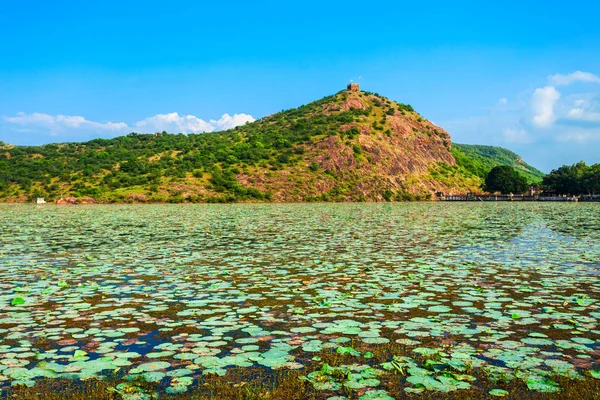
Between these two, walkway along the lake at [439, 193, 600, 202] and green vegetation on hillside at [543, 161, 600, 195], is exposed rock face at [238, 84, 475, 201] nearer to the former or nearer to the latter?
walkway along the lake at [439, 193, 600, 202]

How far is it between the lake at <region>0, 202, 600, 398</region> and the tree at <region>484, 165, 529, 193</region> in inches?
5463

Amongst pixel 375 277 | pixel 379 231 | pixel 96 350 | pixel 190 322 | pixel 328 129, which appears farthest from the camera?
pixel 328 129

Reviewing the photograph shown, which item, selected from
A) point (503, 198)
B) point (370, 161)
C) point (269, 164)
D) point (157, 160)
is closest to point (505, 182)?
point (503, 198)

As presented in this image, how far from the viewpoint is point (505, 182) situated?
153 meters

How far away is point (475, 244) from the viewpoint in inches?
1059

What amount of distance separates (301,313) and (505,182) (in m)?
154

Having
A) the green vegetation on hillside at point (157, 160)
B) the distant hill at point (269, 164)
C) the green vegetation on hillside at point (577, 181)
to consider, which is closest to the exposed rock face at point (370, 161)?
the distant hill at point (269, 164)

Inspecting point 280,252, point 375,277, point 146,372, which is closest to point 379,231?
point 280,252

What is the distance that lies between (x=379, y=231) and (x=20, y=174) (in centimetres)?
12410

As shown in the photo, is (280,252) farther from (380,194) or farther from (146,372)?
(380,194)

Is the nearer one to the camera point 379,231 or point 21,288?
point 21,288

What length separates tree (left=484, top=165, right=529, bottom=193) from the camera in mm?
153625

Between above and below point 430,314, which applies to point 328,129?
above

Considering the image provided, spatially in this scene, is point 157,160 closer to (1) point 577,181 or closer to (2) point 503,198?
(2) point 503,198
